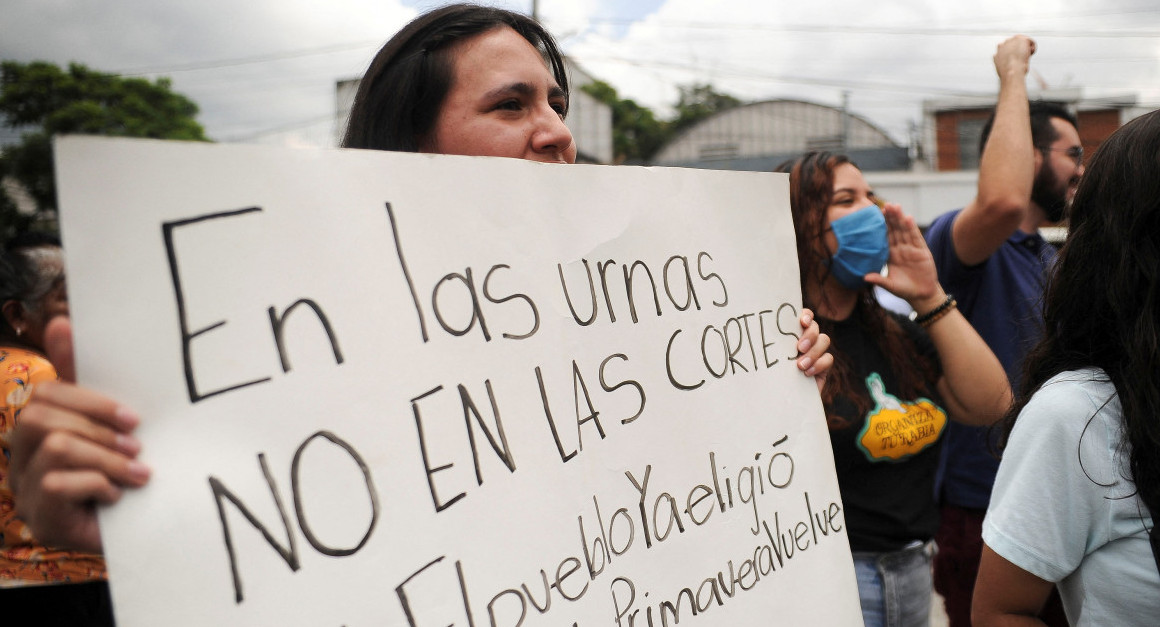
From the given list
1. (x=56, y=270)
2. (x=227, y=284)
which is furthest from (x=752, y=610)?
(x=56, y=270)

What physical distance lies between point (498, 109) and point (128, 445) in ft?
2.56

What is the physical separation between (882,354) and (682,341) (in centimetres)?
103

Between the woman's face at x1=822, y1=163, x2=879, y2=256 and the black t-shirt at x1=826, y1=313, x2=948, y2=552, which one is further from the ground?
the woman's face at x1=822, y1=163, x2=879, y2=256

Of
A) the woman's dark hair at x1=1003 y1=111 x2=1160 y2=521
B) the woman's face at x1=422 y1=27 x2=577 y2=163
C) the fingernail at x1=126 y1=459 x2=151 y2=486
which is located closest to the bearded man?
the woman's dark hair at x1=1003 y1=111 x2=1160 y2=521

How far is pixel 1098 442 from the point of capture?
1067 millimetres

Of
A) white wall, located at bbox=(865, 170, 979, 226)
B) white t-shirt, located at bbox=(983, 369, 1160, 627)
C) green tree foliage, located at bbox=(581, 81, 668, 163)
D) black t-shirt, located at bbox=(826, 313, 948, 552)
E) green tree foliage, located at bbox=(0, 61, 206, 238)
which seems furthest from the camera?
green tree foliage, located at bbox=(581, 81, 668, 163)

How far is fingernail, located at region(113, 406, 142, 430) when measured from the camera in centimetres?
65

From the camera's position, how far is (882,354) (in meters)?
1.91

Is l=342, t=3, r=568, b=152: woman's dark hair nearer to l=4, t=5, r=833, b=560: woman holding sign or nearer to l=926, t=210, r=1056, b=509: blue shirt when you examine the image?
l=4, t=5, r=833, b=560: woman holding sign

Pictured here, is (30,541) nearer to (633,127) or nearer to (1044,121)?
(1044,121)

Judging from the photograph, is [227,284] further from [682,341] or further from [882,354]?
[882,354]

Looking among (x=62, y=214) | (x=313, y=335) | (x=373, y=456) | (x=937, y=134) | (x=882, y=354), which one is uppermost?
(x=937, y=134)

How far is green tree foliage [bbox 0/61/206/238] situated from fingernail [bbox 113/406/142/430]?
1788cm

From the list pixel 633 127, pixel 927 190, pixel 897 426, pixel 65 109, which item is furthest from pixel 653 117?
pixel 897 426
